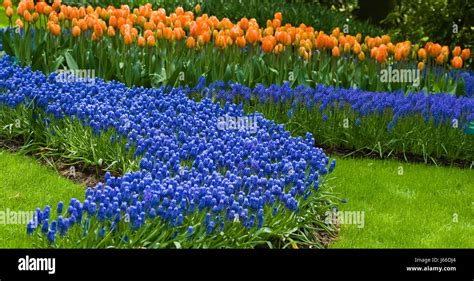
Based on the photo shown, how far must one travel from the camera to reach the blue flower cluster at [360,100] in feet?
28.4

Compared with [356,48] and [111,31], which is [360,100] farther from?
[111,31]

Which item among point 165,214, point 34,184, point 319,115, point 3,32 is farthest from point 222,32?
point 165,214

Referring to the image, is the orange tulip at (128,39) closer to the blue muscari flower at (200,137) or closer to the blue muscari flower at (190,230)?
the blue muscari flower at (200,137)

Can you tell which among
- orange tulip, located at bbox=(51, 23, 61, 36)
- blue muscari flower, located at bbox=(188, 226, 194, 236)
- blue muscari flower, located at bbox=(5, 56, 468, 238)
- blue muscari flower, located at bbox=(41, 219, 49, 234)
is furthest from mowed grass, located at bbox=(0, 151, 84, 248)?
orange tulip, located at bbox=(51, 23, 61, 36)

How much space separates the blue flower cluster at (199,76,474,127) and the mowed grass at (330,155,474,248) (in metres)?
→ 0.61

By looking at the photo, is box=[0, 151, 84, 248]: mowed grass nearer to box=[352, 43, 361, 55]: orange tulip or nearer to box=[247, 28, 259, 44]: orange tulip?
box=[247, 28, 259, 44]: orange tulip

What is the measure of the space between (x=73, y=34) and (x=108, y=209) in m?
5.15

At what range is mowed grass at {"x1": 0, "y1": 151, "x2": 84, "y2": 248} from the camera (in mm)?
5945

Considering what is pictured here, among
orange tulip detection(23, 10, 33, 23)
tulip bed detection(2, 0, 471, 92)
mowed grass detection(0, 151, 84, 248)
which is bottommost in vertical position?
mowed grass detection(0, 151, 84, 248)

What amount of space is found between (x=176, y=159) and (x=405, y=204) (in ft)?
7.14

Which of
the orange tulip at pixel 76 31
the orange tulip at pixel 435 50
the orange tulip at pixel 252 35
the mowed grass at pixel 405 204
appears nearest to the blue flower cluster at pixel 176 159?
the mowed grass at pixel 405 204

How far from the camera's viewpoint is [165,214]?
5328mm

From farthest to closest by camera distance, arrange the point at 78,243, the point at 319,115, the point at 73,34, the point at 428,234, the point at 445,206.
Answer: the point at 73,34 < the point at 319,115 < the point at 445,206 < the point at 428,234 < the point at 78,243

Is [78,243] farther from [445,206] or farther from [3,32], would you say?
[3,32]
